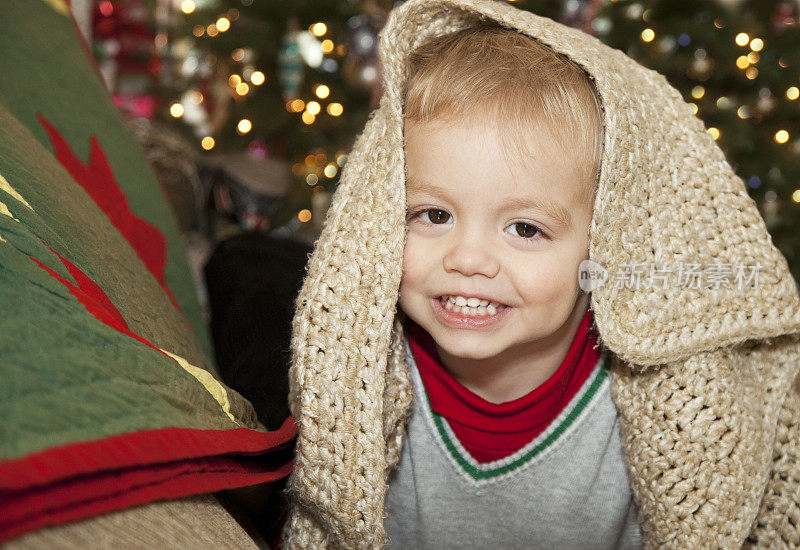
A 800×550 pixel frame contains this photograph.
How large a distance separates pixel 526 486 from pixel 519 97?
0.56 m

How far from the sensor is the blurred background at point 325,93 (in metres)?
2.39

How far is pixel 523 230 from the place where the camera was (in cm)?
93

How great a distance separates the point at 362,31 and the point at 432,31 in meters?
1.79

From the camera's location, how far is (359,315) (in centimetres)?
88

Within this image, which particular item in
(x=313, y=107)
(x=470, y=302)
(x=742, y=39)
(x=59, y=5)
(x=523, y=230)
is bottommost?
(x=313, y=107)

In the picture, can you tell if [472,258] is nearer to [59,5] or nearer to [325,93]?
[59,5]

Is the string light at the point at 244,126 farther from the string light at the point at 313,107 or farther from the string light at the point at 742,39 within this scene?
the string light at the point at 742,39

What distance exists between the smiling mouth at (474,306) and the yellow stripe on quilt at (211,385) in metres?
0.36

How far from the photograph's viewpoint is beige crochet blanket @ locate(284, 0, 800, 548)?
2.82ft

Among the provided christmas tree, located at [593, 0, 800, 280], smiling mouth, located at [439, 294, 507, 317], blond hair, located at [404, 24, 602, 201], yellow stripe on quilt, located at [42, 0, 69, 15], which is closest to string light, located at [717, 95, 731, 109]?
christmas tree, located at [593, 0, 800, 280]

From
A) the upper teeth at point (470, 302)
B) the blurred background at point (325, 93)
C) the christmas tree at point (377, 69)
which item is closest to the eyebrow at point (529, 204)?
the upper teeth at point (470, 302)

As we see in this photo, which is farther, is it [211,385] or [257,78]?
[257,78]

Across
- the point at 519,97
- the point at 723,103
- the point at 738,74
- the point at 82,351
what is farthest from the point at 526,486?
the point at 738,74

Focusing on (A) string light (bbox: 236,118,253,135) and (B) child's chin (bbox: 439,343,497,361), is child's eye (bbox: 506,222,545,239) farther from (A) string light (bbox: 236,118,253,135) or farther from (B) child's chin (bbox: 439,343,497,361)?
(A) string light (bbox: 236,118,253,135)
